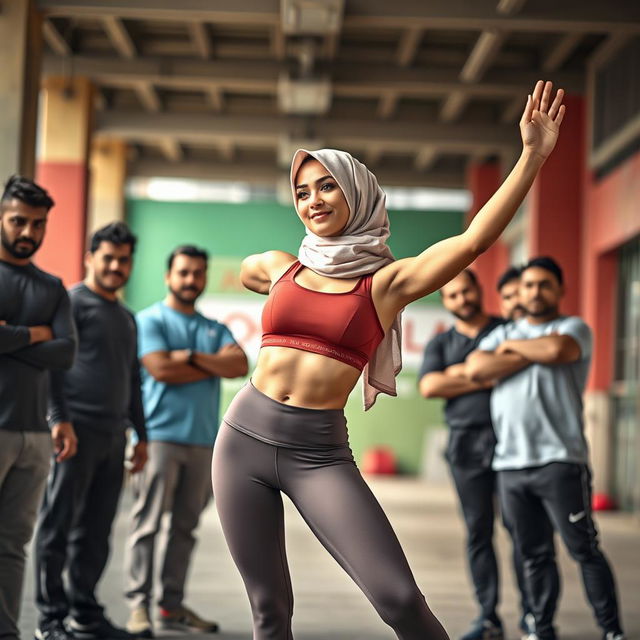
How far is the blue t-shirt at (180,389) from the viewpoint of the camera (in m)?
4.80

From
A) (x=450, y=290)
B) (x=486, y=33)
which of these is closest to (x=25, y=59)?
(x=486, y=33)

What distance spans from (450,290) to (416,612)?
8.69 feet

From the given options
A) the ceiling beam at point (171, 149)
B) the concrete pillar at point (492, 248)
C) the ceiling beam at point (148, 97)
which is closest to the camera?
the ceiling beam at point (148, 97)

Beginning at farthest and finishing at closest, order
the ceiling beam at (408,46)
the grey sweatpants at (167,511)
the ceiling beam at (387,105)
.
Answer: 1. the ceiling beam at (387,105)
2. the ceiling beam at (408,46)
3. the grey sweatpants at (167,511)

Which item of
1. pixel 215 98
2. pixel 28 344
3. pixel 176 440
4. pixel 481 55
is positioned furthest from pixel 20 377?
pixel 215 98

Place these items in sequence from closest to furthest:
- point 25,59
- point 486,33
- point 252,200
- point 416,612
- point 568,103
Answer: point 416,612 → point 25,59 → point 486,33 → point 568,103 → point 252,200

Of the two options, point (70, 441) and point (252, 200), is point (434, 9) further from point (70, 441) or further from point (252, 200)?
point (252, 200)

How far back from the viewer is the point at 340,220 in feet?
8.53

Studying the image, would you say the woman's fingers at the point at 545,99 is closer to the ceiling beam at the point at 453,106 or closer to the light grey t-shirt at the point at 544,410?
the light grey t-shirt at the point at 544,410

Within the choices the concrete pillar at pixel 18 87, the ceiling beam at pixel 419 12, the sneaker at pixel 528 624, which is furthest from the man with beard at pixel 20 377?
the ceiling beam at pixel 419 12

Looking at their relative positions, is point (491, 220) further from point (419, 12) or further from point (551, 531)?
point (419, 12)

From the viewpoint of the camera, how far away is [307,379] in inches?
101

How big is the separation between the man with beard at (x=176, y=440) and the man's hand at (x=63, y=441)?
2.16ft

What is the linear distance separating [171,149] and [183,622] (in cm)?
1138
